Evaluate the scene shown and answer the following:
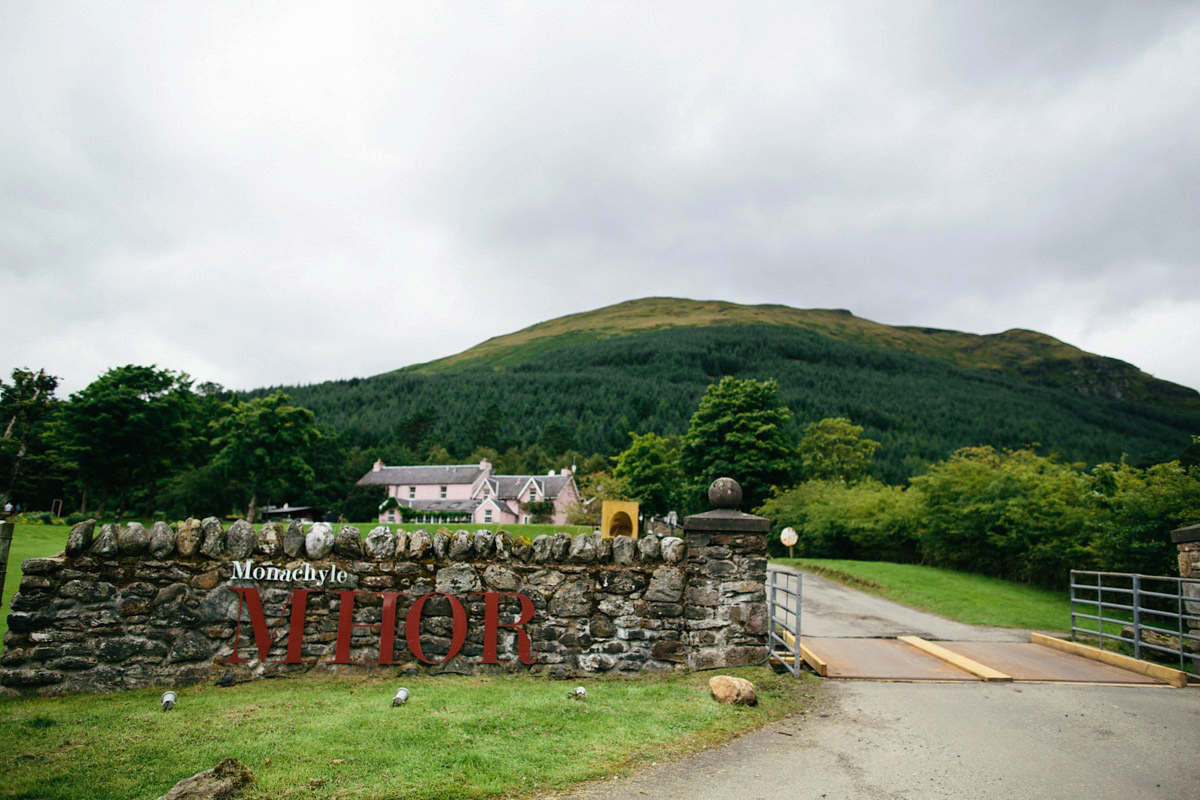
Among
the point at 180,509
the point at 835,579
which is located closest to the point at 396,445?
the point at 180,509

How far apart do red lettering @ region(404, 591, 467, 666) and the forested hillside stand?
7506 cm

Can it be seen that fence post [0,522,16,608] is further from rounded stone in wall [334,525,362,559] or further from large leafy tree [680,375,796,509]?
large leafy tree [680,375,796,509]

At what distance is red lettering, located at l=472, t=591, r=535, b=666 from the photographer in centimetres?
723

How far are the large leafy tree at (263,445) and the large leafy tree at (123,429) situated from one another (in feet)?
10.5

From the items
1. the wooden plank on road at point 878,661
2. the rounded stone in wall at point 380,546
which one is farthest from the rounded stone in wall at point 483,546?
the wooden plank on road at point 878,661

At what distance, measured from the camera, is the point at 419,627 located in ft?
23.5

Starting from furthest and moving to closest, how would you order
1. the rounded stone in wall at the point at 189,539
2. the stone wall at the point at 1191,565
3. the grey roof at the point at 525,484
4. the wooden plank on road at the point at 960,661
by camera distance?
the grey roof at the point at 525,484, the stone wall at the point at 1191,565, the wooden plank on road at the point at 960,661, the rounded stone in wall at the point at 189,539

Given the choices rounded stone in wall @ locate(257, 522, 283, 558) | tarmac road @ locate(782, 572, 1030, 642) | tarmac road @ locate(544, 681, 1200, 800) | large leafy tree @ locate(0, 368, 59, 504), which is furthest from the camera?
large leafy tree @ locate(0, 368, 59, 504)

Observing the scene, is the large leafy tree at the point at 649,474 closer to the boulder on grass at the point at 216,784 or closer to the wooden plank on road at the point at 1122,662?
the wooden plank on road at the point at 1122,662

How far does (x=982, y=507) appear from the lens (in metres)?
18.9

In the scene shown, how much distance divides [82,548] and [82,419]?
43133 millimetres

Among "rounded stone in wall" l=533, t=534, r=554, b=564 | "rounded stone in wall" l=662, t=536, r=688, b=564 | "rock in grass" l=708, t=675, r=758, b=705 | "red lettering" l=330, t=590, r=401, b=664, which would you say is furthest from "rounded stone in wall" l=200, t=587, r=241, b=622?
"rock in grass" l=708, t=675, r=758, b=705

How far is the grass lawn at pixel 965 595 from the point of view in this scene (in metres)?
13.3

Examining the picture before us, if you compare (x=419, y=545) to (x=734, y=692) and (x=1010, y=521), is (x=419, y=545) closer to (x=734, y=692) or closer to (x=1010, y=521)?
(x=734, y=692)
